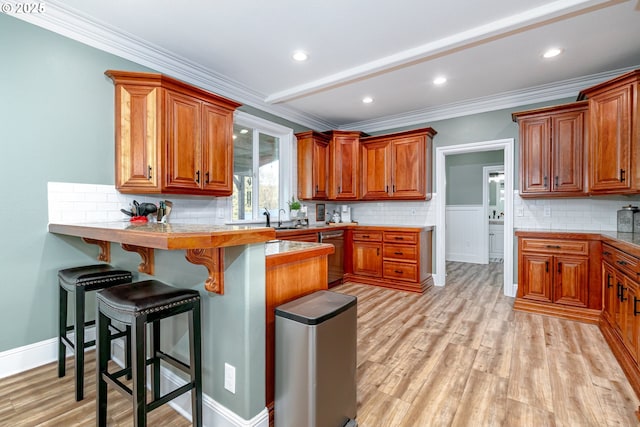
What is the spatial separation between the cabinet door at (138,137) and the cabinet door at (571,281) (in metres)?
4.16

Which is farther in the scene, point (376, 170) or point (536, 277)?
point (376, 170)

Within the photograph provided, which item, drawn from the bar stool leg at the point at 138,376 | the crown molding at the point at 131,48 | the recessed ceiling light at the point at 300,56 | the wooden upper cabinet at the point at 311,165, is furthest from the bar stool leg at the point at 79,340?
the wooden upper cabinet at the point at 311,165

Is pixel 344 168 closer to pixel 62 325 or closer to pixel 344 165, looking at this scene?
pixel 344 165

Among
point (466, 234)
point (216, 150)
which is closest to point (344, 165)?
point (216, 150)

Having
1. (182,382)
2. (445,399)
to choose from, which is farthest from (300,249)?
(445,399)

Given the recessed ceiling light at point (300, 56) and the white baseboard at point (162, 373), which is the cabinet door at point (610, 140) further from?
the white baseboard at point (162, 373)

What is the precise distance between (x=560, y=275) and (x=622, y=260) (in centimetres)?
97

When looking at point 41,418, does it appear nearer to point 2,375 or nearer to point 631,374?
point 2,375

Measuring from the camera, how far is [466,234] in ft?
21.7

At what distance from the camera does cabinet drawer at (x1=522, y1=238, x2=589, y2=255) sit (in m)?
3.15

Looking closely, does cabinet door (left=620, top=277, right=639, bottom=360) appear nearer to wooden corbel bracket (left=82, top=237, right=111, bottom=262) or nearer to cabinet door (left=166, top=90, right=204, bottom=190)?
cabinet door (left=166, top=90, right=204, bottom=190)

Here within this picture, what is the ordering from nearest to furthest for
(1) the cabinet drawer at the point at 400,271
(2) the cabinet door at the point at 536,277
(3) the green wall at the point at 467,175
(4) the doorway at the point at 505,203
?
(2) the cabinet door at the point at 536,277 < (4) the doorway at the point at 505,203 < (1) the cabinet drawer at the point at 400,271 < (3) the green wall at the point at 467,175

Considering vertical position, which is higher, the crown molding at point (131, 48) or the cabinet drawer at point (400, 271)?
the crown molding at point (131, 48)

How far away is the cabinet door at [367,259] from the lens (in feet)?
15.1
